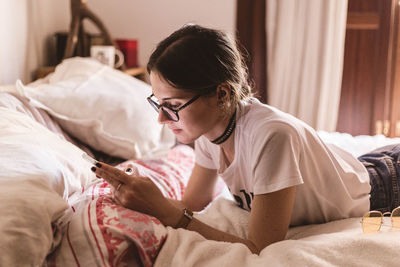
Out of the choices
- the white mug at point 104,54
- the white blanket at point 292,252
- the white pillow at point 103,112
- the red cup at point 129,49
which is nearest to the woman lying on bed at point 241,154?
the white blanket at point 292,252

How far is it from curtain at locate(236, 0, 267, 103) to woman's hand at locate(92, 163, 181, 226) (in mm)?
2053

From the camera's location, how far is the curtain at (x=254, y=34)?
3039 mm

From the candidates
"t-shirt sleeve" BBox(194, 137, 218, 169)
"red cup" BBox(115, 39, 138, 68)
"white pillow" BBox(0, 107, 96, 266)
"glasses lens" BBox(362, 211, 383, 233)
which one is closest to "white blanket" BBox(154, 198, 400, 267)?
"glasses lens" BBox(362, 211, 383, 233)

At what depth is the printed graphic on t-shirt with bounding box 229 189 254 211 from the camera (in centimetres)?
125

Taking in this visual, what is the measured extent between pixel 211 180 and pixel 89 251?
26.3 inches

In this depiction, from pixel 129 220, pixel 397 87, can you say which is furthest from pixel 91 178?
pixel 397 87

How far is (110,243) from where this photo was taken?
853 mm

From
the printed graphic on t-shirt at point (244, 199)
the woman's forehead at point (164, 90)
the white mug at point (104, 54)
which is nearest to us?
the woman's forehead at point (164, 90)

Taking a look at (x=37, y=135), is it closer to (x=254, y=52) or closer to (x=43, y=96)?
(x=43, y=96)

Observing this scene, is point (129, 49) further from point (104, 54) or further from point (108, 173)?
point (108, 173)

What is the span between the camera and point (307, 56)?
301 centimetres

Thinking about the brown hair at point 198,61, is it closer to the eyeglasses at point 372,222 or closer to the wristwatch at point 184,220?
the wristwatch at point 184,220

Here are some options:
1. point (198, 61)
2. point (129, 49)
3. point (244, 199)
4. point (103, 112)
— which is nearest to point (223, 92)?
point (198, 61)

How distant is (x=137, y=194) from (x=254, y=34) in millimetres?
2273
